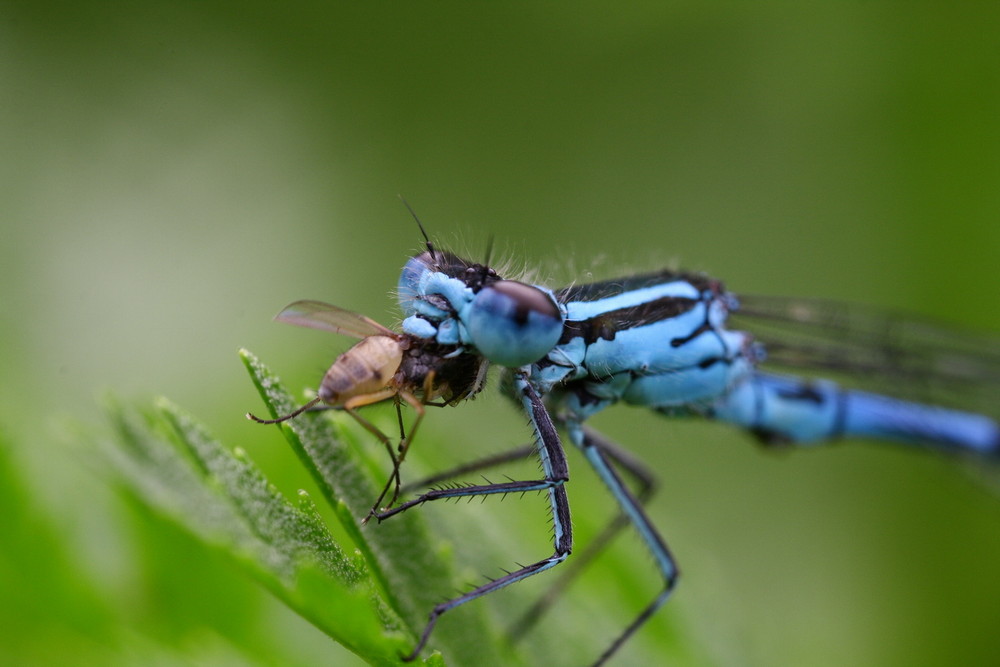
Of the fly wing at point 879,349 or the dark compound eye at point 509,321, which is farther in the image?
the fly wing at point 879,349

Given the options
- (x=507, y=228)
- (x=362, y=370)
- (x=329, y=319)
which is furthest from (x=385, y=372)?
(x=507, y=228)

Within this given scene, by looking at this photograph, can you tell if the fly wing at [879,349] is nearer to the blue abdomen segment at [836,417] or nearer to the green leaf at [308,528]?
the blue abdomen segment at [836,417]

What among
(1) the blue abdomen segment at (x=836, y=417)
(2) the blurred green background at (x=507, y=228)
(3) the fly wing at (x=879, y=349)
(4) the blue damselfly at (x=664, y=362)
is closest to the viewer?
(4) the blue damselfly at (x=664, y=362)

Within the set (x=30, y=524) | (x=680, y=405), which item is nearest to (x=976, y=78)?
(x=680, y=405)

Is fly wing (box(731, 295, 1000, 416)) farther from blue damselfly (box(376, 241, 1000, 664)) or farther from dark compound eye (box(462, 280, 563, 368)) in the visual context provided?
dark compound eye (box(462, 280, 563, 368))

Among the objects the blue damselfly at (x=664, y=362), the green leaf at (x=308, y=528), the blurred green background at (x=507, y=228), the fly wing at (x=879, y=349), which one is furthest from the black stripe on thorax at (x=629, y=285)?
the green leaf at (x=308, y=528)

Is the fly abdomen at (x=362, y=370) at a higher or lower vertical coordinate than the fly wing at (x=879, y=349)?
lower

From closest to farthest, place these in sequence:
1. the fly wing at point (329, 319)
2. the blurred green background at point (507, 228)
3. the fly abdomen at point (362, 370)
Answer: the fly abdomen at point (362, 370) < the fly wing at point (329, 319) < the blurred green background at point (507, 228)
